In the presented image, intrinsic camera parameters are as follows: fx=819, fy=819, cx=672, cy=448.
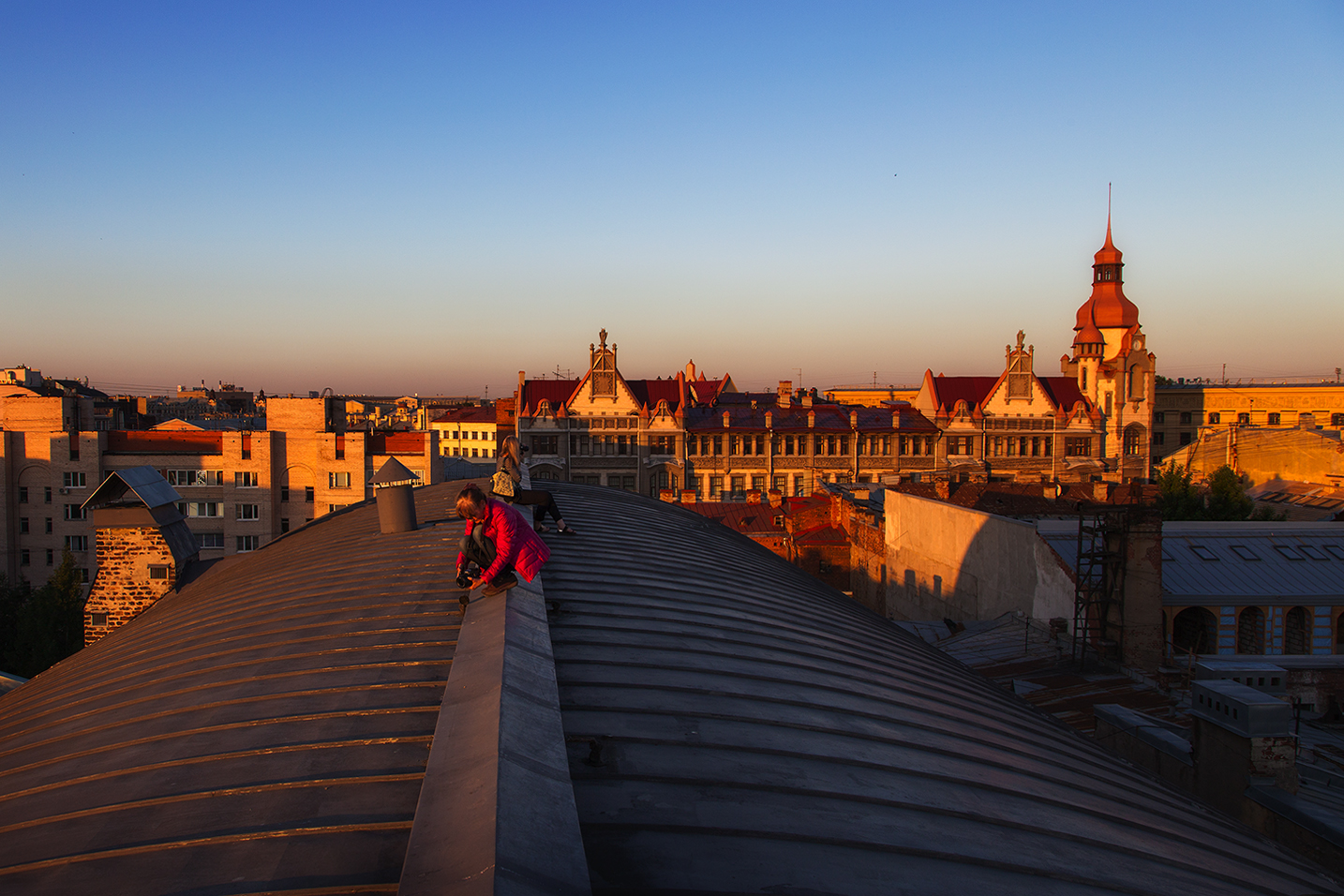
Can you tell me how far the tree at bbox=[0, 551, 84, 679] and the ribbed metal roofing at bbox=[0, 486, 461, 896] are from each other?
2594 centimetres

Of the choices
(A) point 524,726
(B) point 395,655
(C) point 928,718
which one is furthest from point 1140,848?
(B) point 395,655

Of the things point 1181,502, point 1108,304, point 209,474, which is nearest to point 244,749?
point 1181,502

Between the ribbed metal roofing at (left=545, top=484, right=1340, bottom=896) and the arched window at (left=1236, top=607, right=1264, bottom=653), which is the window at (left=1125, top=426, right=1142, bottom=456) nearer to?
the arched window at (left=1236, top=607, right=1264, bottom=653)

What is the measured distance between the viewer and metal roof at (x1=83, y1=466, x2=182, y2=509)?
15.4m

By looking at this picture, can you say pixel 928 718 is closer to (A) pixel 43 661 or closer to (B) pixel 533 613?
(B) pixel 533 613

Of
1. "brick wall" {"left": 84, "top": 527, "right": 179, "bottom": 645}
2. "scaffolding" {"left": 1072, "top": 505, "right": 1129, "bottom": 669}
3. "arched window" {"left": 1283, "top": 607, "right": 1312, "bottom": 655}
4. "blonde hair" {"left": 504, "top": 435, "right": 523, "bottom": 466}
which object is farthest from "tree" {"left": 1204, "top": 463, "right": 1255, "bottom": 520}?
"brick wall" {"left": 84, "top": 527, "right": 179, "bottom": 645}

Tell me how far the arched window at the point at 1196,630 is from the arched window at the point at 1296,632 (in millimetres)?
1875

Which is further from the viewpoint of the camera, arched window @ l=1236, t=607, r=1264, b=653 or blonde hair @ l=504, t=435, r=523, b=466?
arched window @ l=1236, t=607, r=1264, b=653

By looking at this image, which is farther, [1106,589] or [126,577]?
[1106,589]

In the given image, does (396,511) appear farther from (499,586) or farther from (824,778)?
(824,778)

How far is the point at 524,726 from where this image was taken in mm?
4195

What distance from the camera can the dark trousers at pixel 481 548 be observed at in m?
6.79

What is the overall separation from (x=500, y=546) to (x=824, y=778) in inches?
126

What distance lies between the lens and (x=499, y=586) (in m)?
6.83
